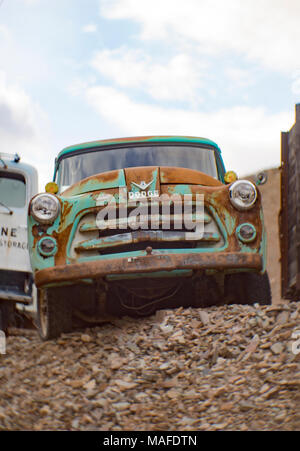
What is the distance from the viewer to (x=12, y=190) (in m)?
8.22

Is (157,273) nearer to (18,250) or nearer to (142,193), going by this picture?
(142,193)

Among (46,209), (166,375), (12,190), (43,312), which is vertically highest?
(12,190)

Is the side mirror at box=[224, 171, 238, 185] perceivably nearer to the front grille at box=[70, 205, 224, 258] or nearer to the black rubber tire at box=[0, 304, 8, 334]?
the front grille at box=[70, 205, 224, 258]

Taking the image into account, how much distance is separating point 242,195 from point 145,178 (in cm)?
85

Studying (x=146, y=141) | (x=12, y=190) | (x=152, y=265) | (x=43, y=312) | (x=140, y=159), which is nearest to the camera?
(x=152, y=265)

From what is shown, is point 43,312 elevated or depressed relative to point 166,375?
elevated

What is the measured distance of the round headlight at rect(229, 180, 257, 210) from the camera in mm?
5273


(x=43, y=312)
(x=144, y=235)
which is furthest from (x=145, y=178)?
(x=43, y=312)

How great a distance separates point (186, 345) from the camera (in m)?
5.18

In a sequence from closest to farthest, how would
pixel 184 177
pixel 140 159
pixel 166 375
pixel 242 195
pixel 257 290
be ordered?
pixel 166 375 → pixel 242 195 → pixel 184 177 → pixel 257 290 → pixel 140 159

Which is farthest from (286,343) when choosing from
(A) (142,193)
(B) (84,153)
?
(B) (84,153)

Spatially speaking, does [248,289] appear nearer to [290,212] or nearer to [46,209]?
[46,209]

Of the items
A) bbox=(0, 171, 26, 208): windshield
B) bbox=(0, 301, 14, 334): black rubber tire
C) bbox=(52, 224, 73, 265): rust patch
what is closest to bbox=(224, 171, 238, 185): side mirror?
bbox=(52, 224, 73, 265): rust patch

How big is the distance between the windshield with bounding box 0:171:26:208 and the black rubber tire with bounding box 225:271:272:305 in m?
3.42
